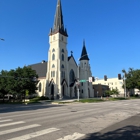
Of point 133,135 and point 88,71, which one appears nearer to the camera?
point 133,135

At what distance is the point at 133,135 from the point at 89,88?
56.3 metres

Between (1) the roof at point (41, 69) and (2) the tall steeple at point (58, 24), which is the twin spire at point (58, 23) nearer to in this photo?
(2) the tall steeple at point (58, 24)

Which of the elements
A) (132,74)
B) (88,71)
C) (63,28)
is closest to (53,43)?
(63,28)

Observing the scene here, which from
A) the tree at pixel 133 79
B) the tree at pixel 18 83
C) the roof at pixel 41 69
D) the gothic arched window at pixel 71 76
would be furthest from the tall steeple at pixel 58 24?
the tree at pixel 133 79

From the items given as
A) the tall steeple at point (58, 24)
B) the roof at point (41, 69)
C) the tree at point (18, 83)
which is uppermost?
the tall steeple at point (58, 24)

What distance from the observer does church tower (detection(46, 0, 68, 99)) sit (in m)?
51.2

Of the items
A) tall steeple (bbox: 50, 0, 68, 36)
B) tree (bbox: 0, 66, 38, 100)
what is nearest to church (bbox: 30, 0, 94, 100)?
tall steeple (bbox: 50, 0, 68, 36)

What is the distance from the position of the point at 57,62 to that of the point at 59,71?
10.2ft

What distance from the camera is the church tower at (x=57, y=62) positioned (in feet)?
168

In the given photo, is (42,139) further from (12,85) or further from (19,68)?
(19,68)

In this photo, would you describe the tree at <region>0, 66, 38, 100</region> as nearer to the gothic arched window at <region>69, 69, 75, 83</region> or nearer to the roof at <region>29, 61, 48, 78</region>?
the roof at <region>29, 61, 48, 78</region>

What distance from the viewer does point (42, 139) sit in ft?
19.2

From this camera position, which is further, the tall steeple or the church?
the tall steeple

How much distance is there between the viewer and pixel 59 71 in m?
51.8
